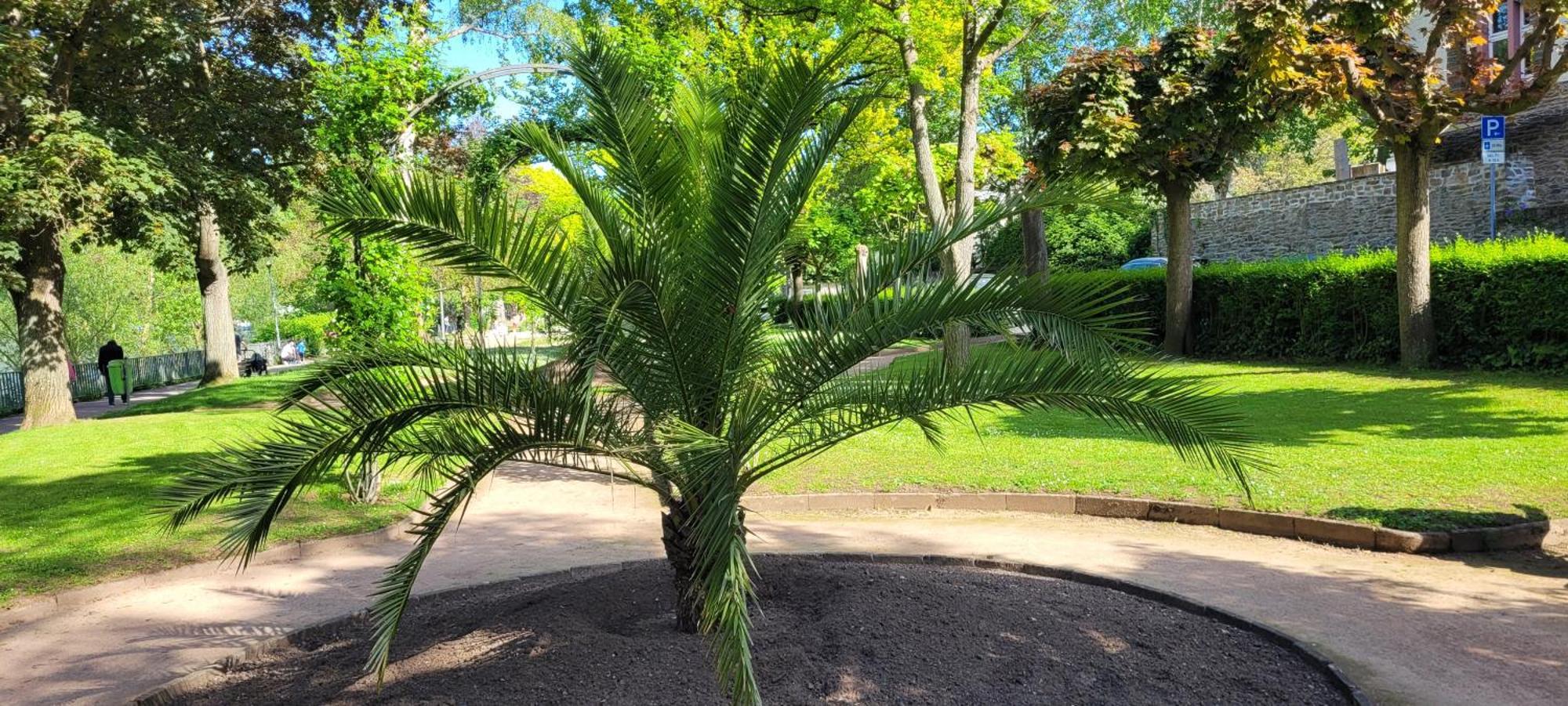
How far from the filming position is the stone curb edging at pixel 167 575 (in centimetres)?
658

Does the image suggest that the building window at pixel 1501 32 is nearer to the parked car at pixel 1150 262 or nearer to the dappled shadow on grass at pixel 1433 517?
the parked car at pixel 1150 262

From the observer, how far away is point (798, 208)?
5160 mm

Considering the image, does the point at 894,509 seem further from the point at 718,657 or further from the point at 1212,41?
the point at 1212,41

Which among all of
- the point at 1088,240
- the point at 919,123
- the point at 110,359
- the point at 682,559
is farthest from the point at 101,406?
the point at 1088,240

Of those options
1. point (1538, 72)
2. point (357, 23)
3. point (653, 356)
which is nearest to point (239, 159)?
point (357, 23)

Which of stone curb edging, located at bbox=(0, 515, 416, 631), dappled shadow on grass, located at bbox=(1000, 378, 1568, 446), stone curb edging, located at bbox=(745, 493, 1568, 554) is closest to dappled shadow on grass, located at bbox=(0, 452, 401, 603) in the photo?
stone curb edging, located at bbox=(0, 515, 416, 631)

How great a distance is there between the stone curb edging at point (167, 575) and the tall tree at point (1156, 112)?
13.1 meters

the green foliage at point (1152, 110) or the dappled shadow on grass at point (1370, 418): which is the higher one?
the green foliage at point (1152, 110)

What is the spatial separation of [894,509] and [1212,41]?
517 inches

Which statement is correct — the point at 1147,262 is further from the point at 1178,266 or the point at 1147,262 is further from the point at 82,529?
the point at 82,529

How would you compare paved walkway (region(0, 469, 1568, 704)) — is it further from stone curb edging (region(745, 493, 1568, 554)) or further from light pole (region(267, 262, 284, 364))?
light pole (region(267, 262, 284, 364))

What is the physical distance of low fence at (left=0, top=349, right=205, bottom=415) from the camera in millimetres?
25953

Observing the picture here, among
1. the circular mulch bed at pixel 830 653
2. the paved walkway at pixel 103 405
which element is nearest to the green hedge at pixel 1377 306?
the circular mulch bed at pixel 830 653

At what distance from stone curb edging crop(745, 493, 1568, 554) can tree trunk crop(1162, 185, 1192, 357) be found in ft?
38.1
